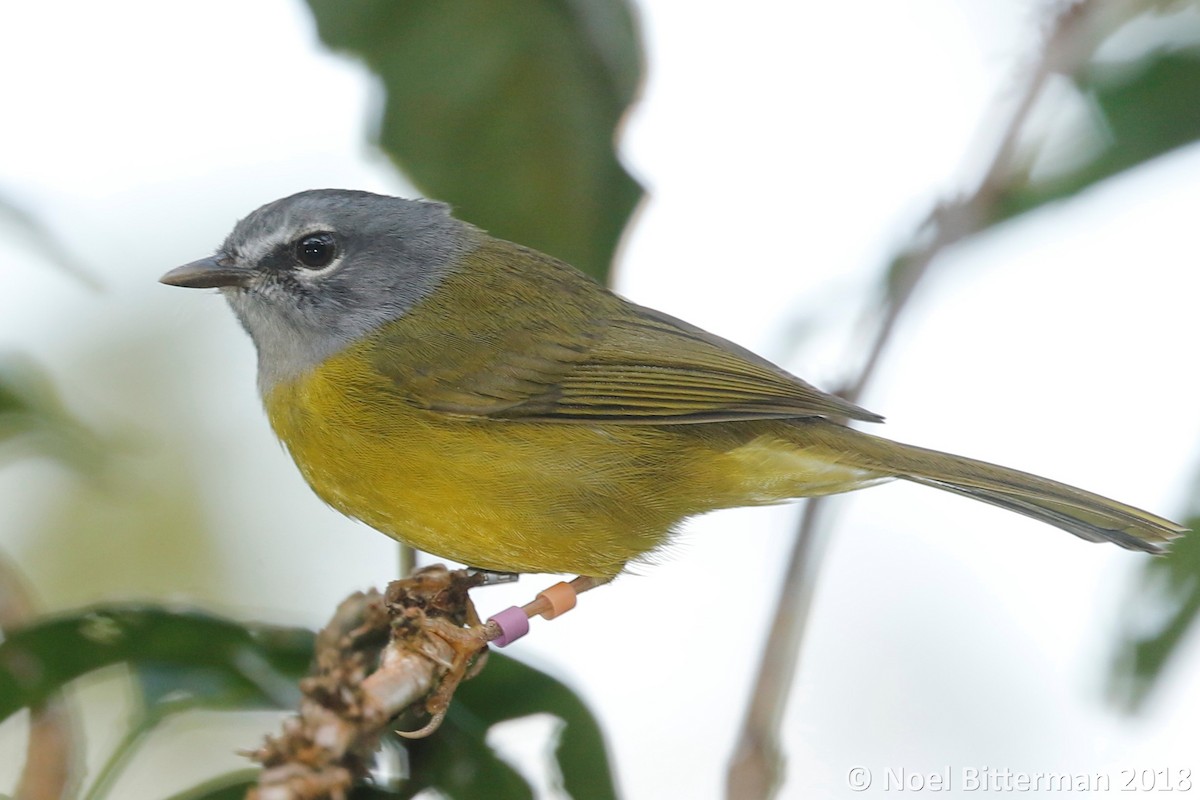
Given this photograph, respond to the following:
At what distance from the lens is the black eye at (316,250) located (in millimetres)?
3359

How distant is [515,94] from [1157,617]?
2.11 m

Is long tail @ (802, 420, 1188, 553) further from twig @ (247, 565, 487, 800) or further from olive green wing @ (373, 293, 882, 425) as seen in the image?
twig @ (247, 565, 487, 800)

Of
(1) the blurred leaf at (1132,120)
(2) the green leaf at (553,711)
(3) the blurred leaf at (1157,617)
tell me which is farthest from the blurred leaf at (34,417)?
(3) the blurred leaf at (1157,617)

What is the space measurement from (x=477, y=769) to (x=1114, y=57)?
8.70 feet

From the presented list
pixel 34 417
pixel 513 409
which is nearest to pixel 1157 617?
pixel 513 409

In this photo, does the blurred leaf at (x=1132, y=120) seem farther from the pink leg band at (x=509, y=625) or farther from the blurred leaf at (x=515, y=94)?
the pink leg band at (x=509, y=625)

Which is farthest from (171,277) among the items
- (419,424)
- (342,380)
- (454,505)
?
(454,505)

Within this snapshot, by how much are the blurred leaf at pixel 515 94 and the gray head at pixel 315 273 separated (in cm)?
49

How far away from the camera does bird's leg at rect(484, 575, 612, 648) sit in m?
2.83

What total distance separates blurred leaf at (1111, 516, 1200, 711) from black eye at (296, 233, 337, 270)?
2372 millimetres

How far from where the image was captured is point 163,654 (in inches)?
95.1

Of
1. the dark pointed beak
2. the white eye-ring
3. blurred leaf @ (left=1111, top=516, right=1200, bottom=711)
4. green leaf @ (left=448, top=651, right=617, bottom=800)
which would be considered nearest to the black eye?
the white eye-ring

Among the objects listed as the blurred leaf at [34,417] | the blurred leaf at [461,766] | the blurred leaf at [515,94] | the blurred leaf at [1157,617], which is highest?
the blurred leaf at [515,94]

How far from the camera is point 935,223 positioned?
3129mm
